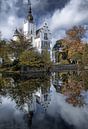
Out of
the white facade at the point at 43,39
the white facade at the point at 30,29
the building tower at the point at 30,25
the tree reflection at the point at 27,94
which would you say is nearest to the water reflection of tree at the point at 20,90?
the tree reflection at the point at 27,94

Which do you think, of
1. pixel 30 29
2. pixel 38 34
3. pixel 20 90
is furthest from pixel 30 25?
pixel 20 90

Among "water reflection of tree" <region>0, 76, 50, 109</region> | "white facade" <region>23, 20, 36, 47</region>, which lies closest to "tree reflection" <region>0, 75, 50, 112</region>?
"water reflection of tree" <region>0, 76, 50, 109</region>

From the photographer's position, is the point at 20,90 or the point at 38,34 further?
the point at 38,34

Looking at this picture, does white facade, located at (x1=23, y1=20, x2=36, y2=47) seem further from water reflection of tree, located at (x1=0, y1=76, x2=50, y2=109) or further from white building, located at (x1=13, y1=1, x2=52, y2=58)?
water reflection of tree, located at (x1=0, y1=76, x2=50, y2=109)

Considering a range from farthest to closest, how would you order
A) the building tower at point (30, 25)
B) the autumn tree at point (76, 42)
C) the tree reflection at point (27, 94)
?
the building tower at point (30, 25)
the autumn tree at point (76, 42)
the tree reflection at point (27, 94)

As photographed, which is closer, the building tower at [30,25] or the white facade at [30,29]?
the white facade at [30,29]

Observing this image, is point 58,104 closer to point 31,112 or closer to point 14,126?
point 31,112

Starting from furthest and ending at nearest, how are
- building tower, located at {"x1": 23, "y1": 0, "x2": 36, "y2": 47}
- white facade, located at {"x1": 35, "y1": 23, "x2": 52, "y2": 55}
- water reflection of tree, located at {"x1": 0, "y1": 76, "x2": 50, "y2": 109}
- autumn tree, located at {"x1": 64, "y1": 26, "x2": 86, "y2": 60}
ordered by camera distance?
building tower, located at {"x1": 23, "y1": 0, "x2": 36, "y2": 47} < white facade, located at {"x1": 35, "y1": 23, "x2": 52, "y2": 55} < autumn tree, located at {"x1": 64, "y1": 26, "x2": 86, "y2": 60} < water reflection of tree, located at {"x1": 0, "y1": 76, "x2": 50, "y2": 109}

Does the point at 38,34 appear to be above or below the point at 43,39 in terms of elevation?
above

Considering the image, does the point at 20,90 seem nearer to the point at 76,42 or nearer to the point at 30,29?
the point at 76,42

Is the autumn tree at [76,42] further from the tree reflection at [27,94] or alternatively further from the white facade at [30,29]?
the tree reflection at [27,94]

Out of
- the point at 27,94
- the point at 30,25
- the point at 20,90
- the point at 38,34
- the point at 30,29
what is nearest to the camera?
the point at 27,94

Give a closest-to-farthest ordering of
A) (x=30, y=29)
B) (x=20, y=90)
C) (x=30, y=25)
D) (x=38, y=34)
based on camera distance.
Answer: (x=20, y=90) < (x=38, y=34) < (x=30, y=29) < (x=30, y=25)

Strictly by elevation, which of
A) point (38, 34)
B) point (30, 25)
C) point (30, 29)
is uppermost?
point (30, 25)
